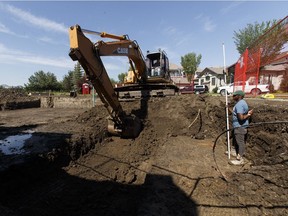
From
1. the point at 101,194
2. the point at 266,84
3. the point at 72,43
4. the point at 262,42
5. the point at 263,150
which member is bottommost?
the point at 101,194

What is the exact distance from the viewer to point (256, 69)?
8898mm

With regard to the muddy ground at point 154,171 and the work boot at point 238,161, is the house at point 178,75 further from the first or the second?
the work boot at point 238,161

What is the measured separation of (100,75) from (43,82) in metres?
46.5

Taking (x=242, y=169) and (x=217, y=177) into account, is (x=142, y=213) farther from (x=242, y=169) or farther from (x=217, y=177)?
(x=242, y=169)

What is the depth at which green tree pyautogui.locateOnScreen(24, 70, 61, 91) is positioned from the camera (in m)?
47.4

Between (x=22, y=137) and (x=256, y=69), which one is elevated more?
(x=256, y=69)

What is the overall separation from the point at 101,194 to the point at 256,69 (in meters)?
7.58

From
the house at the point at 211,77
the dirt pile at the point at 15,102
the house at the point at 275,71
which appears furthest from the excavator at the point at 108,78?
the house at the point at 211,77

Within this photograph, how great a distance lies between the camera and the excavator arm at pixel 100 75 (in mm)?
5262

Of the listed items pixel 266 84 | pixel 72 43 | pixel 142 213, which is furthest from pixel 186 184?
pixel 266 84

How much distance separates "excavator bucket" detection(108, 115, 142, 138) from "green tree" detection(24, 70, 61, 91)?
44786 mm

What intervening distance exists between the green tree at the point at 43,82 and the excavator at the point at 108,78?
42223 mm

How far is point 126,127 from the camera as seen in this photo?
7.55 m

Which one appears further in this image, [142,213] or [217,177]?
[217,177]
